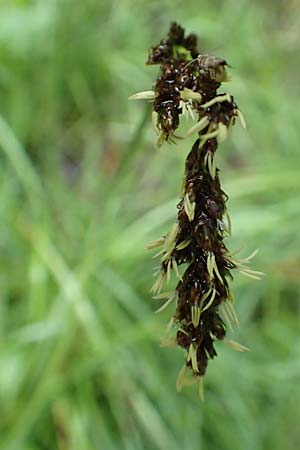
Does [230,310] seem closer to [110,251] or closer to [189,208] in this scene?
[189,208]

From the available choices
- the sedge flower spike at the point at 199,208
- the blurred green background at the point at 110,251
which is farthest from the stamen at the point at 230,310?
the blurred green background at the point at 110,251

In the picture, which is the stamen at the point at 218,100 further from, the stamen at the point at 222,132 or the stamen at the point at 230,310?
the stamen at the point at 230,310

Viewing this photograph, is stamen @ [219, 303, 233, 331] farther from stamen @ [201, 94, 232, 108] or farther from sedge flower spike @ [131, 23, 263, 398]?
stamen @ [201, 94, 232, 108]

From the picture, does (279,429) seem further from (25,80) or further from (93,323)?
(25,80)

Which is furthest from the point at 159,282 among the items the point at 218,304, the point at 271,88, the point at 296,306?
the point at 271,88

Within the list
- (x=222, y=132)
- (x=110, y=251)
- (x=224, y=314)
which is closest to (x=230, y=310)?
(x=224, y=314)

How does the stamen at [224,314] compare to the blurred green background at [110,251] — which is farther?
the blurred green background at [110,251]

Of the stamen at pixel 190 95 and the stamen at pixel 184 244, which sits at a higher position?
the stamen at pixel 190 95
